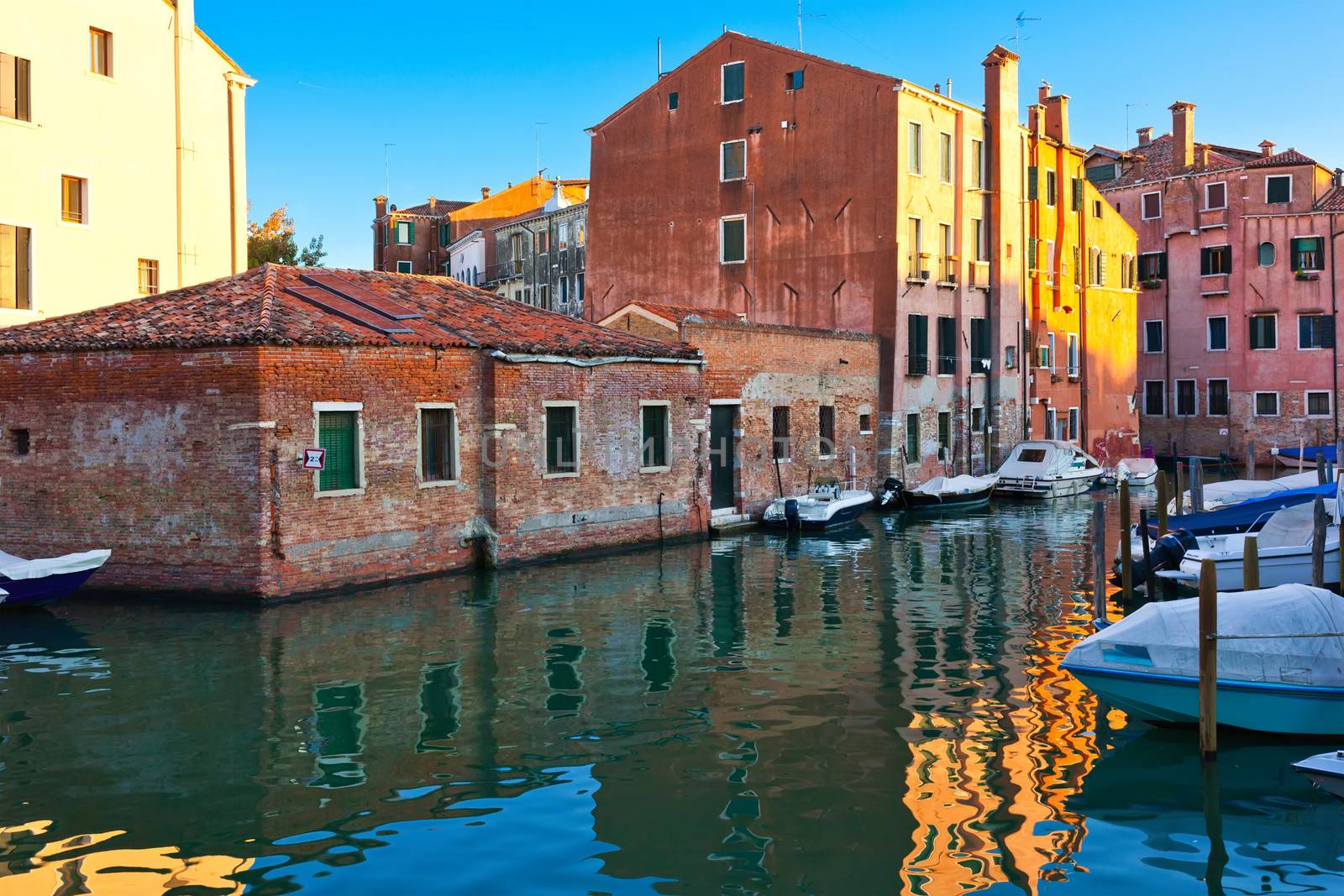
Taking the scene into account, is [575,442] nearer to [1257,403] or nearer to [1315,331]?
[1257,403]

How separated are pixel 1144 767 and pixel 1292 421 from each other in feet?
122

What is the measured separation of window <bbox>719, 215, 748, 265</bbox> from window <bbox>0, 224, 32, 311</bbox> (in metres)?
16.2

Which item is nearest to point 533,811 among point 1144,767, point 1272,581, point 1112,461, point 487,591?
point 1144,767

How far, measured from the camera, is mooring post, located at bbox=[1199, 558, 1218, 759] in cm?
978

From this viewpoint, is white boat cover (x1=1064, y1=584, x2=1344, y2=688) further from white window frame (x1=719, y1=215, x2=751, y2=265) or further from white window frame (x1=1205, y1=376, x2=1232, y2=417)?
white window frame (x1=1205, y1=376, x2=1232, y2=417)

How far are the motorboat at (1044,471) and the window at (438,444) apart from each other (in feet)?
58.5

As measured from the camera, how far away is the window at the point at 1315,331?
41.8 meters

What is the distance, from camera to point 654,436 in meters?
22.8

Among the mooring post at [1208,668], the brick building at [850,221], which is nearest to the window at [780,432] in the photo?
the brick building at [850,221]

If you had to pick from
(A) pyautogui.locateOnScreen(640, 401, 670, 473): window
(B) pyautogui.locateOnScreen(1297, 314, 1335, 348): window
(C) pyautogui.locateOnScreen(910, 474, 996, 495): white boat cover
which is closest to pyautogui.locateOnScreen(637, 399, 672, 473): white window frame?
(A) pyautogui.locateOnScreen(640, 401, 670, 473): window

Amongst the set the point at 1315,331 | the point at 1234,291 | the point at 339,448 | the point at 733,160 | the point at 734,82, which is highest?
the point at 734,82

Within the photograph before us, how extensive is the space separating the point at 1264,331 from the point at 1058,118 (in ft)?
39.0

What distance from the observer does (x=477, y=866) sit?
7605 mm

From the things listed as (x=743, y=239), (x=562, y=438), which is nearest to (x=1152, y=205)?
(x=743, y=239)
